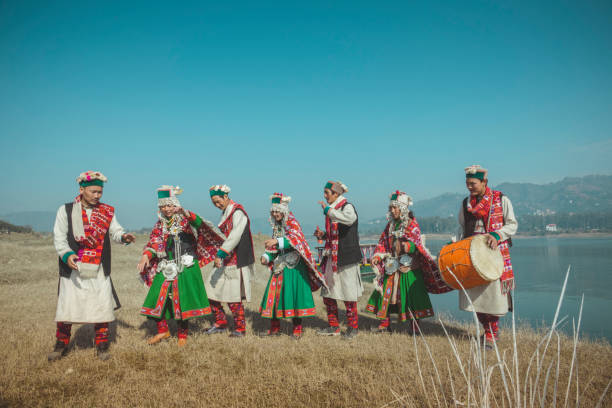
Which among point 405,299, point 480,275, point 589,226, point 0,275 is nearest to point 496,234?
point 480,275

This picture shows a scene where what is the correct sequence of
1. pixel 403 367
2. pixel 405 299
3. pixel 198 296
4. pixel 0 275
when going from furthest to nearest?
pixel 0 275 < pixel 405 299 < pixel 198 296 < pixel 403 367

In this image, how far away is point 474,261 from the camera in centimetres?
446

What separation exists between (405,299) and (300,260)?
1.72 m

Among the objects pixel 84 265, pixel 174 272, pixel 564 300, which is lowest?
pixel 564 300

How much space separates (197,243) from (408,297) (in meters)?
3.33

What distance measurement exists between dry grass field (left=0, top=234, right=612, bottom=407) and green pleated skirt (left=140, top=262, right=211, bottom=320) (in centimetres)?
44

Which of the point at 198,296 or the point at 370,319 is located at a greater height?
the point at 198,296

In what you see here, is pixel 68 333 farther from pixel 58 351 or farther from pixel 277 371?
pixel 277 371

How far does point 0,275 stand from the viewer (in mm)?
10430

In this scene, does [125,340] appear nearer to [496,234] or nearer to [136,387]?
Result: [136,387]

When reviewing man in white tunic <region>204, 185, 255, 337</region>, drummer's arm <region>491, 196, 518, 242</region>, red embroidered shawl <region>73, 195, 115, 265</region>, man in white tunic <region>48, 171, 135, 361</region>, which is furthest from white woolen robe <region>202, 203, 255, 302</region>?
drummer's arm <region>491, 196, 518, 242</region>

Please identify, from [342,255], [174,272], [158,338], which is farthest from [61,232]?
[342,255]

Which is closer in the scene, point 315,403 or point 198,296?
point 315,403

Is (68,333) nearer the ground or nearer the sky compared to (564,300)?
nearer the sky
